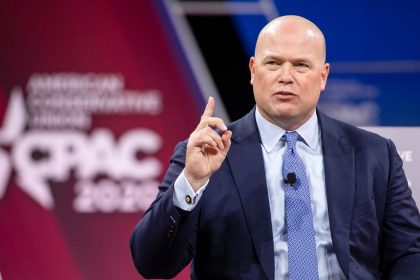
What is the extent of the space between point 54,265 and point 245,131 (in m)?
1.67

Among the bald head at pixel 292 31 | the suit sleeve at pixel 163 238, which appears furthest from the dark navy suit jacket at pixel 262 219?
the bald head at pixel 292 31

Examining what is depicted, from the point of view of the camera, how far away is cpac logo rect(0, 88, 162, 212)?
356cm

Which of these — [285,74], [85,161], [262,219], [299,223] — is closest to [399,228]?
[299,223]

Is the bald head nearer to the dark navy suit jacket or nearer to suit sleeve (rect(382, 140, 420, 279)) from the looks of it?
the dark navy suit jacket

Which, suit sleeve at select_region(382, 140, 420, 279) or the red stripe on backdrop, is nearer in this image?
suit sleeve at select_region(382, 140, 420, 279)

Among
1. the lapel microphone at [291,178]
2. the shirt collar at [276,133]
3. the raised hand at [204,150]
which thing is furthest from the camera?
the shirt collar at [276,133]

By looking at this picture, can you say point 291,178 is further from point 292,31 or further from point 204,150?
point 292,31

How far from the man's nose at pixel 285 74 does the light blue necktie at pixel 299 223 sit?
8.4 inches

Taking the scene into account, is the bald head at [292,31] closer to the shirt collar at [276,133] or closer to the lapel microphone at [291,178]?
the shirt collar at [276,133]

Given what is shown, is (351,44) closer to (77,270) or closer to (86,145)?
(86,145)

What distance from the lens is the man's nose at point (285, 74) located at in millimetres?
2254

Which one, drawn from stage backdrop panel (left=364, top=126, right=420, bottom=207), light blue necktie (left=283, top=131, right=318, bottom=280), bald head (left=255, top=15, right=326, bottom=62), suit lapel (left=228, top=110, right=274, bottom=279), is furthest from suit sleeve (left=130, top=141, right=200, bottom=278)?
stage backdrop panel (left=364, top=126, right=420, bottom=207)

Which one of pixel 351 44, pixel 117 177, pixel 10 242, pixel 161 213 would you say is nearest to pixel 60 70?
pixel 117 177

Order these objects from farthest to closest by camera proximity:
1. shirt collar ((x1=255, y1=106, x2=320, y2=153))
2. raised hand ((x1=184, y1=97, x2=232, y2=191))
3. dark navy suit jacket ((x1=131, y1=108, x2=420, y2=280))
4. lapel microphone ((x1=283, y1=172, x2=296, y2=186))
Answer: shirt collar ((x1=255, y1=106, x2=320, y2=153)), lapel microphone ((x1=283, y1=172, x2=296, y2=186)), dark navy suit jacket ((x1=131, y1=108, x2=420, y2=280)), raised hand ((x1=184, y1=97, x2=232, y2=191))
